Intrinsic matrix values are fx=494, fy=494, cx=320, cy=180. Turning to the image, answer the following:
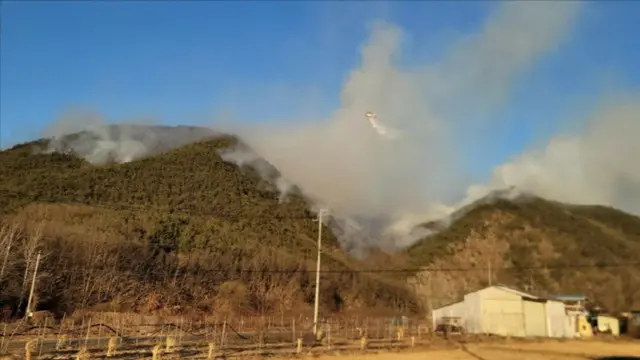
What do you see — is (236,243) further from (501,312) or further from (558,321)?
(558,321)

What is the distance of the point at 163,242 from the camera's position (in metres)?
71.7

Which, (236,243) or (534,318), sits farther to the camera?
(236,243)

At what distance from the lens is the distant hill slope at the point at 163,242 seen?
180 feet

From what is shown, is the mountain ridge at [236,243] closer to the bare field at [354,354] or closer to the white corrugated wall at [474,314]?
the white corrugated wall at [474,314]

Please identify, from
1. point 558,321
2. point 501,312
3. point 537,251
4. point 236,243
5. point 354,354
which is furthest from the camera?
point 537,251

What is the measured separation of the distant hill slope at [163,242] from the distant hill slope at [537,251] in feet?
69.6

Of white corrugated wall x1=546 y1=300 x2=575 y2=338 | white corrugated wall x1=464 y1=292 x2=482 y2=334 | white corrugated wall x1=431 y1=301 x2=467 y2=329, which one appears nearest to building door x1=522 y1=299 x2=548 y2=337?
white corrugated wall x1=546 y1=300 x2=575 y2=338

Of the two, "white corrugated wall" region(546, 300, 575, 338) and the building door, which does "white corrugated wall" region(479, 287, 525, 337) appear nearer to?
the building door

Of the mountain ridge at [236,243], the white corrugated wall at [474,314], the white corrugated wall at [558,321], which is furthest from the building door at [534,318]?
the mountain ridge at [236,243]

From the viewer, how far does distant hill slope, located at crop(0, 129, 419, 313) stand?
5481 cm

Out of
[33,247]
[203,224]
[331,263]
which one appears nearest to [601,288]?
[331,263]

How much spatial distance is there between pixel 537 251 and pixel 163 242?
8602cm

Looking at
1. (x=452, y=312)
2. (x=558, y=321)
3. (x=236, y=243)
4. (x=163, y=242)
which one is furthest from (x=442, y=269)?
(x=163, y=242)

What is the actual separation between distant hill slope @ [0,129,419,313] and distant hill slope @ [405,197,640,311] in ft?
69.6
